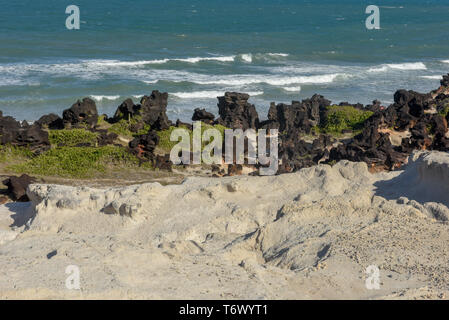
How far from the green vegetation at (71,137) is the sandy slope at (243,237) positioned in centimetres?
822

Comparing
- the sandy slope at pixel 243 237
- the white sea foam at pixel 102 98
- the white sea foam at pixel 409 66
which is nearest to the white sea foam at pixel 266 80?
the white sea foam at pixel 102 98

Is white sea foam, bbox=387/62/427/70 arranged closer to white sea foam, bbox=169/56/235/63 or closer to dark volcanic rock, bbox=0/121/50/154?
white sea foam, bbox=169/56/235/63

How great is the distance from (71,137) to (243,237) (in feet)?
45.7

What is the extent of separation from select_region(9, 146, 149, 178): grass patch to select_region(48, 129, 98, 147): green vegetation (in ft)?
3.83

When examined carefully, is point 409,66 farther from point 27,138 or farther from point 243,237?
point 243,237

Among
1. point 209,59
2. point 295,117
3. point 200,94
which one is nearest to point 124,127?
point 295,117

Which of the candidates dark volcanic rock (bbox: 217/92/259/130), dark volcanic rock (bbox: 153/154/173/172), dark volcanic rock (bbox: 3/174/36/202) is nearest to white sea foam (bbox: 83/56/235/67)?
dark volcanic rock (bbox: 217/92/259/130)

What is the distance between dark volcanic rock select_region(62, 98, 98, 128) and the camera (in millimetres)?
25719

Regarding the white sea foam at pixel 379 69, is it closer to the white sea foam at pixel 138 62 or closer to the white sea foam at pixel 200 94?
the white sea foam at pixel 138 62

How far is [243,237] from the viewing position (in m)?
11.6

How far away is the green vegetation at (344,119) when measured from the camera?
30.5 m
